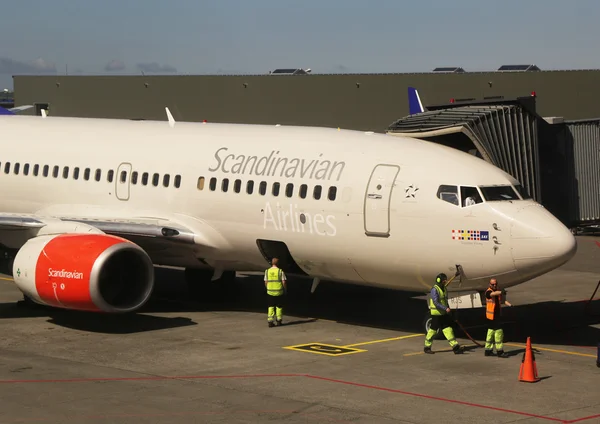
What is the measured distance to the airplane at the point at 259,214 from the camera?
21984 millimetres

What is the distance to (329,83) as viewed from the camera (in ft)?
196

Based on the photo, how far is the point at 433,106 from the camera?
102ft

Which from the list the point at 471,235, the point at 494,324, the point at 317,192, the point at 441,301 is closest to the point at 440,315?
the point at 441,301

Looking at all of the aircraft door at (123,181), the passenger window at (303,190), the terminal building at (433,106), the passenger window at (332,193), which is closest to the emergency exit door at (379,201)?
the passenger window at (332,193)

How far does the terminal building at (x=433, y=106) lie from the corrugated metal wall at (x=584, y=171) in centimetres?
3

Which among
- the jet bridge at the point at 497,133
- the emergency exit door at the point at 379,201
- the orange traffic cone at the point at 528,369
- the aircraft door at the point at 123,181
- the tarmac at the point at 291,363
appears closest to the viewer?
the tarmac at the point at 291,363

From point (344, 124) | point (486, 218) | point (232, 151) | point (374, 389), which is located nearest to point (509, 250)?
point (486, 218)

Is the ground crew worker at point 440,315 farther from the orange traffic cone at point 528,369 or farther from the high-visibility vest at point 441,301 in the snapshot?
the orange traffic cone at point 528,369

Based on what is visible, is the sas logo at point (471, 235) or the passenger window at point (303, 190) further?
the passenger window at point (303, 190)

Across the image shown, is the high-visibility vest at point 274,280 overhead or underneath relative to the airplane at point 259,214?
underneath

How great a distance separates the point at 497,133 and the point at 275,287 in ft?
23.6

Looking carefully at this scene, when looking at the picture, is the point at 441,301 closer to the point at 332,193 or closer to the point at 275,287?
the point at 332,193

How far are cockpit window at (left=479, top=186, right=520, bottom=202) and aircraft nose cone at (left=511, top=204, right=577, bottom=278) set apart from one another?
31.5 inches

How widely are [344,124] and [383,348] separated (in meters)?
38.2
